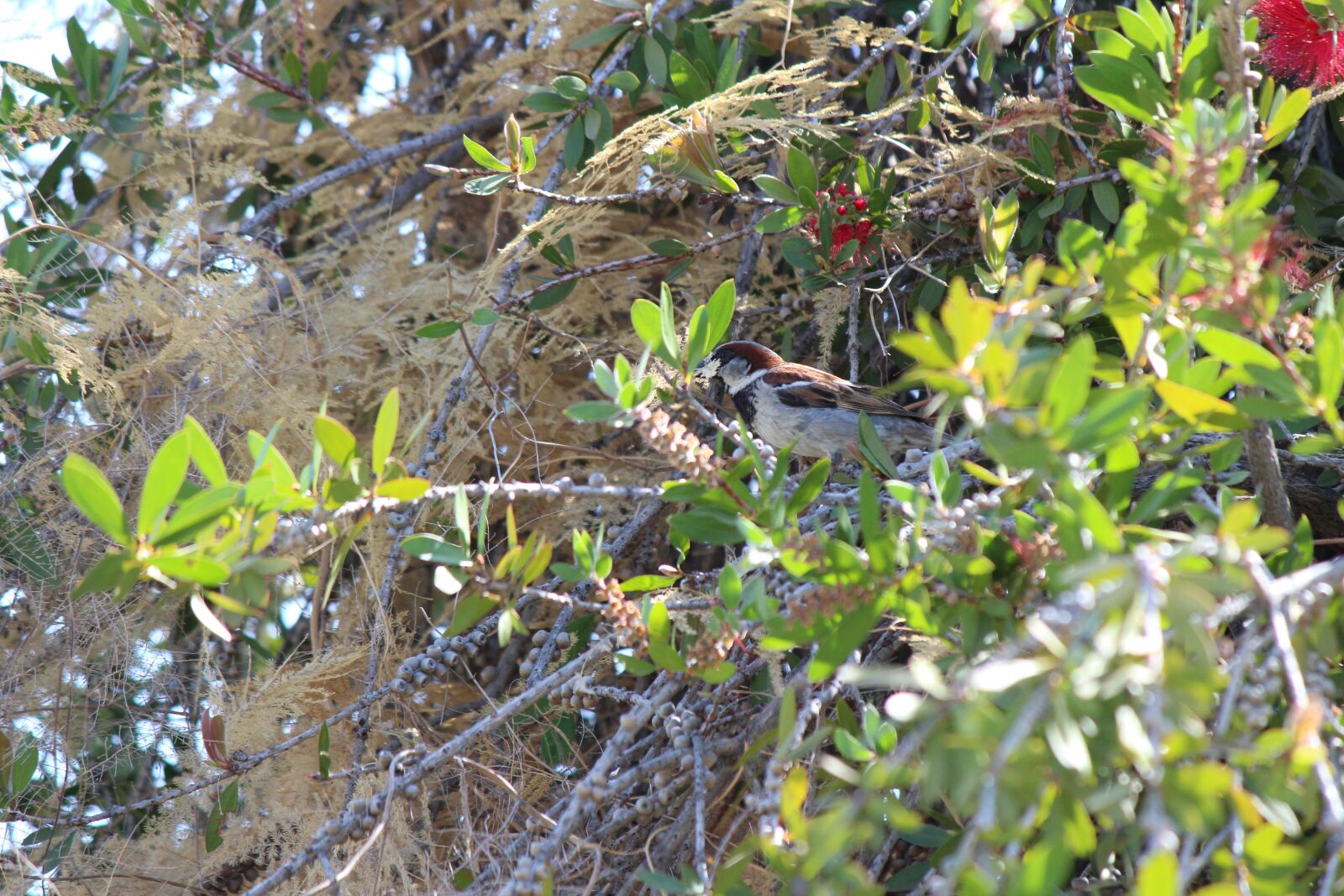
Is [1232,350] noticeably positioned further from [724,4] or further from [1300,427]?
[724,4]

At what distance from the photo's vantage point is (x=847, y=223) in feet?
8.74

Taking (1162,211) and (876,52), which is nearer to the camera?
(1162,211)

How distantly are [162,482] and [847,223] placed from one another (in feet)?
5.73

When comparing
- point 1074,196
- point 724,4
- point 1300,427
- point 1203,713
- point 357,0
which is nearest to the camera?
point 1203,713

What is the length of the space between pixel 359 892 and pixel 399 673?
421mm

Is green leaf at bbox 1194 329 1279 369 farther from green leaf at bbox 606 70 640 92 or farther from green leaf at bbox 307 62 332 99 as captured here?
green leaf at bbox 307 62 332 99

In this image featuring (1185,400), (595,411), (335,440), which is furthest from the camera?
(595,411)

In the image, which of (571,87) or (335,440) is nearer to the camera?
(335,440)

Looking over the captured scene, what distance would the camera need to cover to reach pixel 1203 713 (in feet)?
3.37

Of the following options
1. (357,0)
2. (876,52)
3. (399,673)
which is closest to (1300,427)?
(876,52)

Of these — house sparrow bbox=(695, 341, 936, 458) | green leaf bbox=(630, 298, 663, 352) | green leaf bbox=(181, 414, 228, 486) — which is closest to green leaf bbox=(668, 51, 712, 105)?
house sparrow bbox=(695, 341, 936, 458)

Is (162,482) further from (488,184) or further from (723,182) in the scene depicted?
(723,182)

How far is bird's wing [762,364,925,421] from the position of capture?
3.32 m

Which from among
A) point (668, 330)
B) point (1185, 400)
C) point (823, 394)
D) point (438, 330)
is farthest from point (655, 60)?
point (1185, 400)
